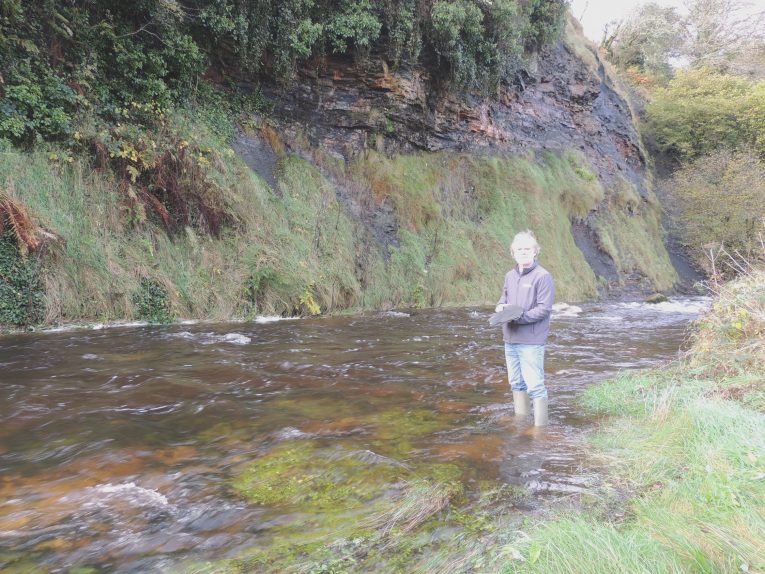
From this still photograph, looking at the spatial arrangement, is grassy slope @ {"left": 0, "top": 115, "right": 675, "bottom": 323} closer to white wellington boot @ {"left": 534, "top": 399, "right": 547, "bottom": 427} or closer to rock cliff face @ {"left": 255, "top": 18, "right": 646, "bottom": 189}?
rock cliff face @ {"left": 255, "top": 18, "right": 646, "bottom": 189}

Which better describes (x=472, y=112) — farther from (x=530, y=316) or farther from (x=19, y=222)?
(x=530, y=316)

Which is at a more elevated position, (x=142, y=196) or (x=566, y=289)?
(x=142, y=196)

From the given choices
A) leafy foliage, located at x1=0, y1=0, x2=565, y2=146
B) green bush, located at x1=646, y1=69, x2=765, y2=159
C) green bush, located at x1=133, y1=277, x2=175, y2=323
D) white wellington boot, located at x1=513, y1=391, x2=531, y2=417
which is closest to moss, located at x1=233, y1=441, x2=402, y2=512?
white wellington boot, located at x1=513, y1=391, x2=531, y2=417

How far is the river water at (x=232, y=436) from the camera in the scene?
2.85 metres

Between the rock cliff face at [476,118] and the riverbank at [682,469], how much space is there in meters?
11.4

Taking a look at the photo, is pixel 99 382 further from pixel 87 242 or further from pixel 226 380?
pixel 87 242

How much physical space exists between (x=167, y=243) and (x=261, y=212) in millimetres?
2686

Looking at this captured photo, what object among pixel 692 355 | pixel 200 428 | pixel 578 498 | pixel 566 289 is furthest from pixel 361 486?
pixel 566 289

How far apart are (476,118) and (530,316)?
17464 millimetres

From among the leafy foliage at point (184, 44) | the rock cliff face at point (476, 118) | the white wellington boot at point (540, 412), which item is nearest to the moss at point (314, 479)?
the white wellington boot at point (540, 412)

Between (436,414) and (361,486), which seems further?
(436,414)

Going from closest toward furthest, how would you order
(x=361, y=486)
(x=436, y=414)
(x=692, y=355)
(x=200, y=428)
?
(x=361, y=486)
(x=200, y=428)
(x=436, y=414)
(x=692, y=355)

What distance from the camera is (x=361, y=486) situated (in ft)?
11.0

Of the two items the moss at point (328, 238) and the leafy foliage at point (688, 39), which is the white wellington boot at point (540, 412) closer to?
the moss at point (328, 238)
